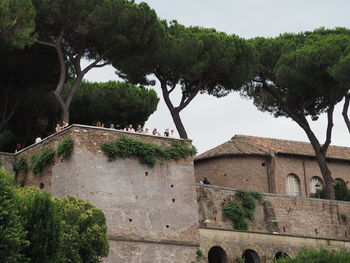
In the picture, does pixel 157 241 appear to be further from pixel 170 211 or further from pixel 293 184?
pixel 293 184

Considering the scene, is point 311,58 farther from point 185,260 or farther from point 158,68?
point 185,260

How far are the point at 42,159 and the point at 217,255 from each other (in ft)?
29.5

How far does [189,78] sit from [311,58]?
6269 mm

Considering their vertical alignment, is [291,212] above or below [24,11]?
below

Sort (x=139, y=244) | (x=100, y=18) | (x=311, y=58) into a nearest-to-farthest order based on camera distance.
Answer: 1. (x=139, y=244)
2. (x=100, y=18)
3. (x=311, y=58)

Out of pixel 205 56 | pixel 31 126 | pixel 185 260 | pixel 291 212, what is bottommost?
pixel 185 260

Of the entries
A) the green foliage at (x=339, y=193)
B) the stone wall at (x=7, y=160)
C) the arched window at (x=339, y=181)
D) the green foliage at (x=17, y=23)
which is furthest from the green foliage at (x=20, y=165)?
the arched window at (x=339, y=181)

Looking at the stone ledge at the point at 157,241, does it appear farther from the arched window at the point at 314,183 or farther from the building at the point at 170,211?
Result: the arched window at the point at 314,183

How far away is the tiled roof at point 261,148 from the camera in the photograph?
147 feet

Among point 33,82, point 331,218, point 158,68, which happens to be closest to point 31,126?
point 33,82

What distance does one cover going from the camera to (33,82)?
35.3 meters

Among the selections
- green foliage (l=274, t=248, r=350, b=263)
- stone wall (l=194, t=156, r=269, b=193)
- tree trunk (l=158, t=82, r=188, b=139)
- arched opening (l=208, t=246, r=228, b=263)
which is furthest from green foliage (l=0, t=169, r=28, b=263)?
stone wall (l=194, t=156, r=269, b=193)

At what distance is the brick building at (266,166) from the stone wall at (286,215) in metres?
7.62

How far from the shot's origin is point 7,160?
31.7 metres
